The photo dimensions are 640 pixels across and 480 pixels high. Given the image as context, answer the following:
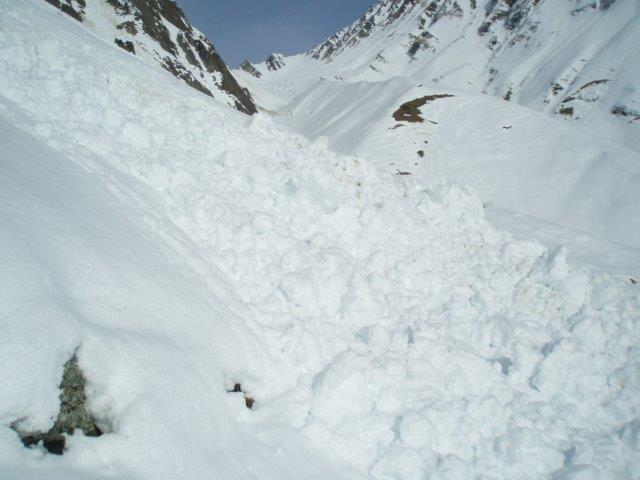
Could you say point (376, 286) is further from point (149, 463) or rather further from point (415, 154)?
point (415, 154)

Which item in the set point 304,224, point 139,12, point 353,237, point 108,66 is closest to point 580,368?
point 353,237

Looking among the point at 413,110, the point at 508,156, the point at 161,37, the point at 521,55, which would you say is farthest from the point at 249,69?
the point at 508,156

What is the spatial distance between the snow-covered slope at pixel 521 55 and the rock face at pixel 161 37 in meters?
26.5

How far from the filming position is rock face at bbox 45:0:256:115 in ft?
112

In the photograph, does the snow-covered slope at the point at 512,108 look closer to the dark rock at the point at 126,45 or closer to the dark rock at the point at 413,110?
the dark rock at the point at 413,110

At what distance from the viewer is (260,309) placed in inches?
259

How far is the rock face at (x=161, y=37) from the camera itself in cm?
3419

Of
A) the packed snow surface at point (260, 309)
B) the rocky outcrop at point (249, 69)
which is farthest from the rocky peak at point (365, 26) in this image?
the packed snow surface at point (260, 309)

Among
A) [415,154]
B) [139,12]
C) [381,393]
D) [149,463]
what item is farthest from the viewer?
[139,12]

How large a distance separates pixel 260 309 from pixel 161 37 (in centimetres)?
4351

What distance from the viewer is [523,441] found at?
5539mm

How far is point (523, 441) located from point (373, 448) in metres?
2.19

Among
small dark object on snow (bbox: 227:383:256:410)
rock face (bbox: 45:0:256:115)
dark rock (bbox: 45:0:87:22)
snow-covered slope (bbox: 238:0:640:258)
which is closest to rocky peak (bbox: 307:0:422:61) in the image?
snow-covered slope (bbox: 238:0:640:258)

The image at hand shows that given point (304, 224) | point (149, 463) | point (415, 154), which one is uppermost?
point (415, 154)
